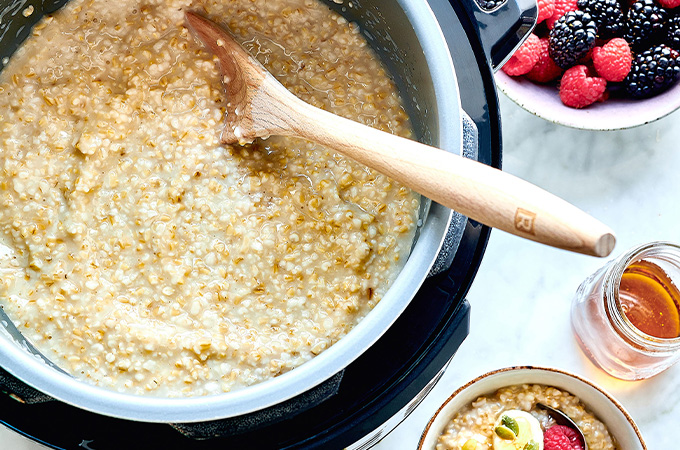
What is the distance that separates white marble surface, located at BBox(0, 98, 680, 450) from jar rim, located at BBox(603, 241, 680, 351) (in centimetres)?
17

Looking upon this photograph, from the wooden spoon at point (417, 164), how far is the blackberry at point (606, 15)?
76 centimetres

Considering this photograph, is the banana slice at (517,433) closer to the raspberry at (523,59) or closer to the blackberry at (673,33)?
the raspberry at (523,59)

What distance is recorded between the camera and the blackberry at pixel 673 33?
1.67 metres

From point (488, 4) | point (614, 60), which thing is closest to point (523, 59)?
point (614, 60)

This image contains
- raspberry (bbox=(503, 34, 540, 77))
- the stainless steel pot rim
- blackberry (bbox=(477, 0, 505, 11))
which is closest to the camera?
the stainless steel pot rim

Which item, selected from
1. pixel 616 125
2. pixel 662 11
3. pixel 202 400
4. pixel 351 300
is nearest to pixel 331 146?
pixel 351 300

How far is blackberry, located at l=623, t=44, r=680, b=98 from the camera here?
5.39 feet

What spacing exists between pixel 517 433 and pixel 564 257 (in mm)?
425

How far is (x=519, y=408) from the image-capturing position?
1659 mm

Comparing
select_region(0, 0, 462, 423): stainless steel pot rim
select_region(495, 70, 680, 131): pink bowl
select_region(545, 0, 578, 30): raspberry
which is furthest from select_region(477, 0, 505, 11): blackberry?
select_region(545, 0, 578, 30): raspberry

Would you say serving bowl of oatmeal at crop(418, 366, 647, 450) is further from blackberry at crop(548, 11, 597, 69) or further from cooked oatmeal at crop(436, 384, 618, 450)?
blackberry at crop(548, 11, 597, 69)

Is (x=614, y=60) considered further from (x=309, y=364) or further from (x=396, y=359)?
(x=309, y=364)

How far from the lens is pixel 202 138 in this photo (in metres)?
1.48

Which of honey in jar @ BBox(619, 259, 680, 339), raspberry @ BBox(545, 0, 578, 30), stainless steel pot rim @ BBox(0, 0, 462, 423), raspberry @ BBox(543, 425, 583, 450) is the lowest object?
raspberry @ BBox(543, 425, 583, 450)
